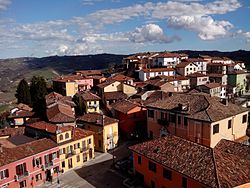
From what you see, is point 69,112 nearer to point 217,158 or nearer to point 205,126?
point 205,126

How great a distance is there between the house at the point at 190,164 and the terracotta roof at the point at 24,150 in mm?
15779

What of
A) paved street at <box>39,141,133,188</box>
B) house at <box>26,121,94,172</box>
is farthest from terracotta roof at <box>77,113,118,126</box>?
paved street at <box>39,141,133,188</box>

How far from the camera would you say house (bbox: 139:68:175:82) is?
98938mm

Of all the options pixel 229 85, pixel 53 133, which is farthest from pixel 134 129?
pixel 229 85

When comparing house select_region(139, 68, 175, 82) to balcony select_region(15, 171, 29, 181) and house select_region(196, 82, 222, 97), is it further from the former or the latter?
balcony select_region(15, 171, 29, 181)

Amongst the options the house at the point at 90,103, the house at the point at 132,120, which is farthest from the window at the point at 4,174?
the house at the point at 90,103

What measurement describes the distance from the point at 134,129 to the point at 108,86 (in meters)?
24.0

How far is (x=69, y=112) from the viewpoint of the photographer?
61.2 metres

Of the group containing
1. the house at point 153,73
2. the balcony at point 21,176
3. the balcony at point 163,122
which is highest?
the house at point 153,73

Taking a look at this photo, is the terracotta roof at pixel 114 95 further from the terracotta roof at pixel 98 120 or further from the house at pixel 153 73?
the house at pixel 153 73

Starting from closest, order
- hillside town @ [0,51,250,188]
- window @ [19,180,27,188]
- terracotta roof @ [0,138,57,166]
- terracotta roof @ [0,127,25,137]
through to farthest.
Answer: hillside town @ [0,51,250,188], terracotta roof @ [0,138,57,166], window @ [19,180,27,188], terracotta roof @ [0,127,25,137]

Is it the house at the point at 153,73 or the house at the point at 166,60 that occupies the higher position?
the house at the point at 166,60

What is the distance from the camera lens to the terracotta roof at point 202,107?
42.3 metres

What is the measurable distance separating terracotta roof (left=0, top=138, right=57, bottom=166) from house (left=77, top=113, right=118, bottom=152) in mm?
11327
